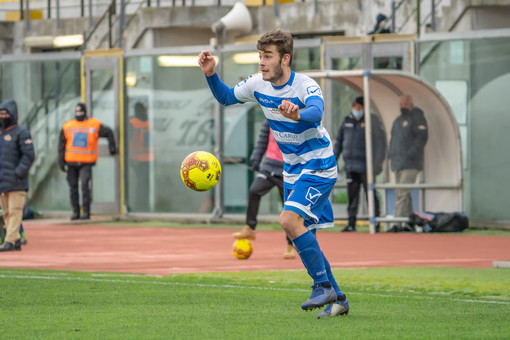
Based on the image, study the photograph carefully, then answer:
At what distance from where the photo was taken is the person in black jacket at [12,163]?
15.3 m

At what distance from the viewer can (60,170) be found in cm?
2480

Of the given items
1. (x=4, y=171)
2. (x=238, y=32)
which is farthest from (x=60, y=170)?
(x=4, y=171)

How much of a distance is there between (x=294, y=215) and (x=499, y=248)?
27.1 ft

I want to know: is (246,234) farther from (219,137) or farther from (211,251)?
(219,137)

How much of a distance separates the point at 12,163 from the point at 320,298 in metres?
8.02

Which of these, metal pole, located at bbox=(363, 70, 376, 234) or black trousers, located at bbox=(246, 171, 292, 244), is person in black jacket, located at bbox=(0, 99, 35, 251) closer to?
black trousers, located at bbox=(246, 171, 292, 244)

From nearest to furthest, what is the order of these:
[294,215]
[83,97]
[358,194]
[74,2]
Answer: [294,215]
[358,194]
[83,97]
[74,2]

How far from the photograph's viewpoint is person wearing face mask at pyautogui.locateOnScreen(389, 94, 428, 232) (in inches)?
767

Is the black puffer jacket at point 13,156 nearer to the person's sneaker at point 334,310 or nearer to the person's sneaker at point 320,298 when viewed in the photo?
the person's sneaker at point 334,310

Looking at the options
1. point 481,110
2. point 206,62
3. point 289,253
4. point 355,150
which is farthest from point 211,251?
point 206,62

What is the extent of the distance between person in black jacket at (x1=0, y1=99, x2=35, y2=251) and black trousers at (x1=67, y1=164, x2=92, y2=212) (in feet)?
23.9

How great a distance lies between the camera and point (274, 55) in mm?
8500

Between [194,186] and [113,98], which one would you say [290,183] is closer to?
[194,186]

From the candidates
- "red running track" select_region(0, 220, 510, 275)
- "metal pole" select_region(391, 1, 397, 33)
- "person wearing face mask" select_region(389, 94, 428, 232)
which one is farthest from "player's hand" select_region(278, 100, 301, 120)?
"metal pole" select_region(391, 1, 397, 33)
